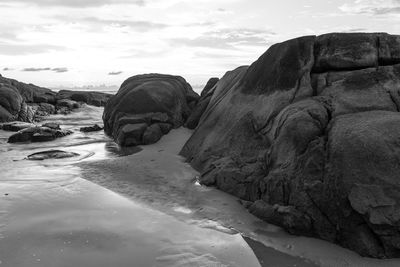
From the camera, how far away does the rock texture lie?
14.1 meters

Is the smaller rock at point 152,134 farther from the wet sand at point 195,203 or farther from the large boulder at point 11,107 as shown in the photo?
the large boulder at point 11,107

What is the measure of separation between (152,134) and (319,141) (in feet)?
27.3

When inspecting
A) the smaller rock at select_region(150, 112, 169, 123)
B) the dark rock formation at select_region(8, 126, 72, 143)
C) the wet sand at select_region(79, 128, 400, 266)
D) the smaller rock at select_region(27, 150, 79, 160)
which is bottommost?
the wet sand at select_region(79, 128, 400, 266)

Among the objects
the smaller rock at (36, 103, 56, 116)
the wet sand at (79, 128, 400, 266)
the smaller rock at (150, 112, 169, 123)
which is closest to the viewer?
the wet sand at (79, 128, 400, 266)

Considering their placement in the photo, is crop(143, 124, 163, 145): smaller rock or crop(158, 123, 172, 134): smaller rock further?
crop(158, 123, 172, 134): smaller rock

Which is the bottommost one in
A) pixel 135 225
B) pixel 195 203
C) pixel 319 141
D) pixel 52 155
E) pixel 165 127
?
pixel 195 203

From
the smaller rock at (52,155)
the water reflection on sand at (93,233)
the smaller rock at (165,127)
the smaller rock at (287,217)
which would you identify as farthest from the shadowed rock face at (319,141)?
the smaller rock at (52,155)

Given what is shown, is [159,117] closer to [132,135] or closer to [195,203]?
[132,135]

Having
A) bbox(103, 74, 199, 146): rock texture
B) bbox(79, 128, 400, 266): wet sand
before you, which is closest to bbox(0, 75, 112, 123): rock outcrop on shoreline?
bbox(103, 74, 199, 146): rock texture

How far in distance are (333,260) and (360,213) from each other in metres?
0.77

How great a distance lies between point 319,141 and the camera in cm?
645

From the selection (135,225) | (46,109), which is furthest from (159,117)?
(46,109)

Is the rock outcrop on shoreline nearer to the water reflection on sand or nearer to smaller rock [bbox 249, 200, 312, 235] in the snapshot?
the water reflection on sand

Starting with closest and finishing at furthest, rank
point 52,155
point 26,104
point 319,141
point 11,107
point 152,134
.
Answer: point 319,141
point 52,155
point 152,134
point 11,107
point 26,104
